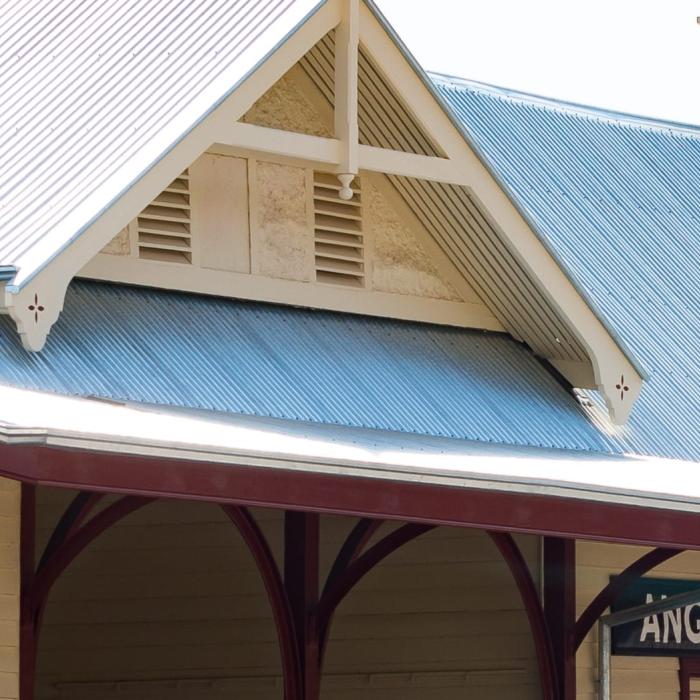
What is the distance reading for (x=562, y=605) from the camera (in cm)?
1337

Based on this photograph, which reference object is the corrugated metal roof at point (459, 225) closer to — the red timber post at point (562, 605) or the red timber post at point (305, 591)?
the red timber post at point (562, 605)

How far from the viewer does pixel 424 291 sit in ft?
44.2

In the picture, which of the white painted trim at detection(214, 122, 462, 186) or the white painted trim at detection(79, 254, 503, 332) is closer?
the white painted trim at detection(214, 122, 462, 186)

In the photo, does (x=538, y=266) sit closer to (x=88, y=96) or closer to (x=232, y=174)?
(x=232, y=174)

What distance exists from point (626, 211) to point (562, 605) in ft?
16.0

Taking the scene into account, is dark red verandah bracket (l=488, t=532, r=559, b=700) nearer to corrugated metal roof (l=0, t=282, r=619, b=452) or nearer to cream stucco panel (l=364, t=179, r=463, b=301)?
corrugated metal roof (l=0, t=282, r=619, b=452)

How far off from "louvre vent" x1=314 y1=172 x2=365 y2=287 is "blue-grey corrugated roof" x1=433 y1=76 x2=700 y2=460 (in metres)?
1.53

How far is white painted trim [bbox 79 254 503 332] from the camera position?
1190 cm

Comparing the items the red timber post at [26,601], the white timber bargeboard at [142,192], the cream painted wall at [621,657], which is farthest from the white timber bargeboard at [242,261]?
the cream painted wall at [621,657]

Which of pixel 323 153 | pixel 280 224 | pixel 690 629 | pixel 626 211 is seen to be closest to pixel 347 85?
pixel 323 153

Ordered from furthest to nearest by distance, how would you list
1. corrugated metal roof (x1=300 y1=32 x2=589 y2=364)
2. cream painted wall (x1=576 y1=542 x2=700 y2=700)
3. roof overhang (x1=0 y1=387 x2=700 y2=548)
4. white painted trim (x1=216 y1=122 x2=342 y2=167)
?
1. cream painted wall (x1=576 y1=542 x2=700 y2=700)
2. corrugated metal roof (x1=300 y1=32 x2=589 y2=364)
3. white painted trim (x1=216 y1=122 x2=342 y2=167)
4. roof overhang (x1=0 y1=387 x2=700 y2=548)

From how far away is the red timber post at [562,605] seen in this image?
13258 millimetres

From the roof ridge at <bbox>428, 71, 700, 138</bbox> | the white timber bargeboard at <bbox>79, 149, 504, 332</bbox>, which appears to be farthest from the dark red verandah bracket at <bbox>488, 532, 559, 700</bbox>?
the roof ridge at <bbox>428, 71, 700, 138</bbox>

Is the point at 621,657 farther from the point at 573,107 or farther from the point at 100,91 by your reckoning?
the point at 573,107
